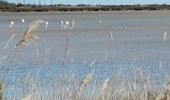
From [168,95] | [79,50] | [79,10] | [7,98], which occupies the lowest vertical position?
[79,10]

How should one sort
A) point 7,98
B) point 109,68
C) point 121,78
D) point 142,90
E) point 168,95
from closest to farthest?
point 168,95, point 142,90, point 7,98, point 121,78, point 109,68

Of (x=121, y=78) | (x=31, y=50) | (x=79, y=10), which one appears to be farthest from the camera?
(x=79, y=10)

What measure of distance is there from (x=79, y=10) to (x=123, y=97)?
129 meters

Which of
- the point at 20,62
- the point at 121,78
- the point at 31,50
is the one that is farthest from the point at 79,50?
the point at 121,78

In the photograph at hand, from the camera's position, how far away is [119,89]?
8.61 metres

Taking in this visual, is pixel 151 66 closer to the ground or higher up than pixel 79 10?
higher up

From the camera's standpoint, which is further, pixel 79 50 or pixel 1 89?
pixel 79 50

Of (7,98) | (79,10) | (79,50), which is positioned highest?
(7,98)

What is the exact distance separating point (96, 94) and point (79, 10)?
423 ft

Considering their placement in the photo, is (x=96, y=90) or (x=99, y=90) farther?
(x=96, y=90)

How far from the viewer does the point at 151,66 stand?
16062mm

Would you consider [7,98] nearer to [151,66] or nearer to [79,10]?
[151,66]

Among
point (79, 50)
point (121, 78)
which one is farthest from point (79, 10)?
point (121, 78)

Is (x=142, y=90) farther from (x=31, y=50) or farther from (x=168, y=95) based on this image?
(x=31, y=50)
